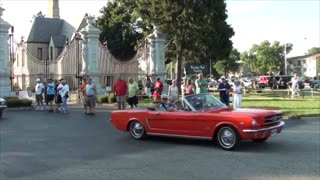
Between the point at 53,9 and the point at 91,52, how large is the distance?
54909 mm

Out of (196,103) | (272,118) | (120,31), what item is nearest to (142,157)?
(196,103)

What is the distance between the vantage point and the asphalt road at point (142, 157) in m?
8.40

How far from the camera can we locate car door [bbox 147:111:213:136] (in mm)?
11578

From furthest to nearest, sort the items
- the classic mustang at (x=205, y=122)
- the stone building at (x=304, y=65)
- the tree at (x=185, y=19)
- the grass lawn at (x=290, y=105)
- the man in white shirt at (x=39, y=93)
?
the stone building at (x=304, y=65)
the tree at (x=185, y=19)
the man in white shirt at (x=39, y=93)
the grass lawn at (x=290, y=105)
the classic mustang at (x=205, y=122)

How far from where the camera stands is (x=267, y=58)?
133875mm

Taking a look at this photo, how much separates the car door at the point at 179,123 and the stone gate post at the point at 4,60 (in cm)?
1495

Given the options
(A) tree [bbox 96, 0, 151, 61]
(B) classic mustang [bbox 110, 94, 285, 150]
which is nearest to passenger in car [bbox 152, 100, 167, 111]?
(B) classic mustang [bbox 110, 94, 285, 150]

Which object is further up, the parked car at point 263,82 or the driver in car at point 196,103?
the parked car at point 263,82

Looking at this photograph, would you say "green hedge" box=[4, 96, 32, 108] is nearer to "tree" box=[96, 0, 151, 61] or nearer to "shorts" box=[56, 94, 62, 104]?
"shorts" box=[56, 94, 62, 104]

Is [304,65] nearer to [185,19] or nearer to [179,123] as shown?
[185,19]

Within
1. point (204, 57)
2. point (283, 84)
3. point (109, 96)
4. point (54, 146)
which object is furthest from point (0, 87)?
point (283, 84)

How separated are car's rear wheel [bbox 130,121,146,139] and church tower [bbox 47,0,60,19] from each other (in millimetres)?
70882

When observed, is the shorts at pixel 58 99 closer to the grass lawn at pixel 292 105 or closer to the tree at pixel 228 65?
the grass lawn at pixel 292 105

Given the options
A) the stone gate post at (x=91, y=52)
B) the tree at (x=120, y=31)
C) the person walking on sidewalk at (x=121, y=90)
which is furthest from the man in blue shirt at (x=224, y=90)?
the tree at (x=120, y=31)
